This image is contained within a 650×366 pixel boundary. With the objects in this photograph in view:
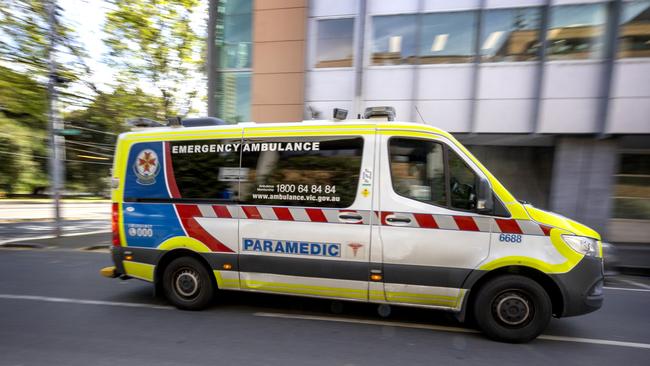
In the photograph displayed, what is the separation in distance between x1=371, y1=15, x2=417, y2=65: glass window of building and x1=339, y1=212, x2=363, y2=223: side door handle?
911 cm

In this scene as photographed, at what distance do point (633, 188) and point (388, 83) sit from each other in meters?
8.98

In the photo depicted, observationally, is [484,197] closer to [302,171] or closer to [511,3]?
[302,171]

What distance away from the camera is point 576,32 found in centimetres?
1081

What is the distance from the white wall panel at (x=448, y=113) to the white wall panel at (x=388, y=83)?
688 millimetres

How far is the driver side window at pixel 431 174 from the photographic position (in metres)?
3.99

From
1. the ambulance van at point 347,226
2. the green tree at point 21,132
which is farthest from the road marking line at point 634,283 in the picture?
the green tree at point 21,132

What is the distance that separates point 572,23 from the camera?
427 inches

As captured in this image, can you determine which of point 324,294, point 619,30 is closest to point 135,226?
point 324,294

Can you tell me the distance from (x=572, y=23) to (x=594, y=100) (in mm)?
2395

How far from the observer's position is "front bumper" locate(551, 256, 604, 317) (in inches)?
149

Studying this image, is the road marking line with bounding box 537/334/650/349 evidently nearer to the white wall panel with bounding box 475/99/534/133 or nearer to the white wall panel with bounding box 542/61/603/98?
the white wall panel with bounding box 475/99/534/133

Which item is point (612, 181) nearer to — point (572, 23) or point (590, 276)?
point (572, 23)

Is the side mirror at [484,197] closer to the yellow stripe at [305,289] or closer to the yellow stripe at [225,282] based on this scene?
the yellow stripe at [305,289]

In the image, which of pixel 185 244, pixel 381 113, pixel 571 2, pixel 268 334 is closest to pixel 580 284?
pixel 381 113
